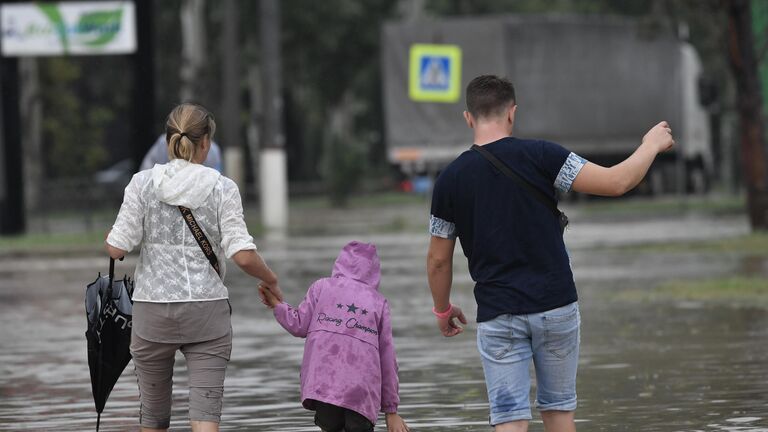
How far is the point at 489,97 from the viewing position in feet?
22.6

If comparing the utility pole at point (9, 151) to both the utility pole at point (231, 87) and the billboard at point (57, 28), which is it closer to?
the billboard at point (57, 28)

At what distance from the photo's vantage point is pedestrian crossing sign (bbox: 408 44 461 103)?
39406 millimetres

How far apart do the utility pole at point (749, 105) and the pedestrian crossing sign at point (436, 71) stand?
14944mm

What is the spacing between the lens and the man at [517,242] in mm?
6844

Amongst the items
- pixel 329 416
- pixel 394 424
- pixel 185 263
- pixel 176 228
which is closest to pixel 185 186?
pixel 176 228

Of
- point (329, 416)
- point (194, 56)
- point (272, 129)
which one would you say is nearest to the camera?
point (329, 416)

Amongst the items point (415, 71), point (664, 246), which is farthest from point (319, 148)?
point (664, 246)

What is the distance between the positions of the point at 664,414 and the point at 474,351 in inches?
143

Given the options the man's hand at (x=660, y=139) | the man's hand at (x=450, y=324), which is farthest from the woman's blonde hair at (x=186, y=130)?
the man's hand at (x=660, y=139)

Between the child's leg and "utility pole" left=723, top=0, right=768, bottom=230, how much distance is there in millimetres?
17488

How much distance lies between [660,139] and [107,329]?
8.26ft

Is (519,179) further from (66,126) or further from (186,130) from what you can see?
(66,126)

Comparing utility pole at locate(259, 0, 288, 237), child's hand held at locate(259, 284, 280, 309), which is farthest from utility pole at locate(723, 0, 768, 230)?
A: child's hand held at locate(259, 284, 280, 309)

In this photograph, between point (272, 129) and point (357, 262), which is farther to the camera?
point (272, 129)
